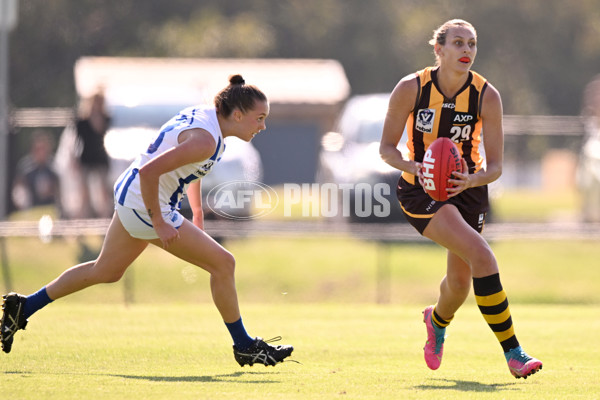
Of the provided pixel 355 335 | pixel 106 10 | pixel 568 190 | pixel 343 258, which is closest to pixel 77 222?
pixel 343 258

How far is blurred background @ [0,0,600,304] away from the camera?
15383 mm

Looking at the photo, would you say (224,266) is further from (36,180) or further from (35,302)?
(36,180)

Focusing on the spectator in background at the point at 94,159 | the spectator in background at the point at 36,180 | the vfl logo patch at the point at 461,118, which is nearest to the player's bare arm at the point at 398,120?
the vfl logo patch at the point at 461,118

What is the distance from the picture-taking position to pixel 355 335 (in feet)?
29.0

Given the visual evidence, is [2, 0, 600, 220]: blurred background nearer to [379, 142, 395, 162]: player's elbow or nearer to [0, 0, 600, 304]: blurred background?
[0, 0, 600, 304]: blurred background

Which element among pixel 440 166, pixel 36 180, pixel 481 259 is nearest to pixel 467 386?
pixel 481 259

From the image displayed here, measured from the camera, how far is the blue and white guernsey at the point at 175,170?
6.46 meters

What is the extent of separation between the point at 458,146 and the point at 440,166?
37 cm

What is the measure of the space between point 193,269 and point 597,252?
19.4 feet

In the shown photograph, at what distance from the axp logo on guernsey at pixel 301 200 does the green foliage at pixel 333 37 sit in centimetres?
1652

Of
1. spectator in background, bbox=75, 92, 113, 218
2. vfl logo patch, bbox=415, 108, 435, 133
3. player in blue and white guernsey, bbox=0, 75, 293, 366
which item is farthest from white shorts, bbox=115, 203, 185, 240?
spectator in background, bbox=75, 92, 113, 218

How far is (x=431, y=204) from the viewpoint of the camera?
260 inches

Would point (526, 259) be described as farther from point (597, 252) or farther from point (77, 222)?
point (77, 222)

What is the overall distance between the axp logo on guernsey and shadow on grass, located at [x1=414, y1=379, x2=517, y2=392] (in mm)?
7507
